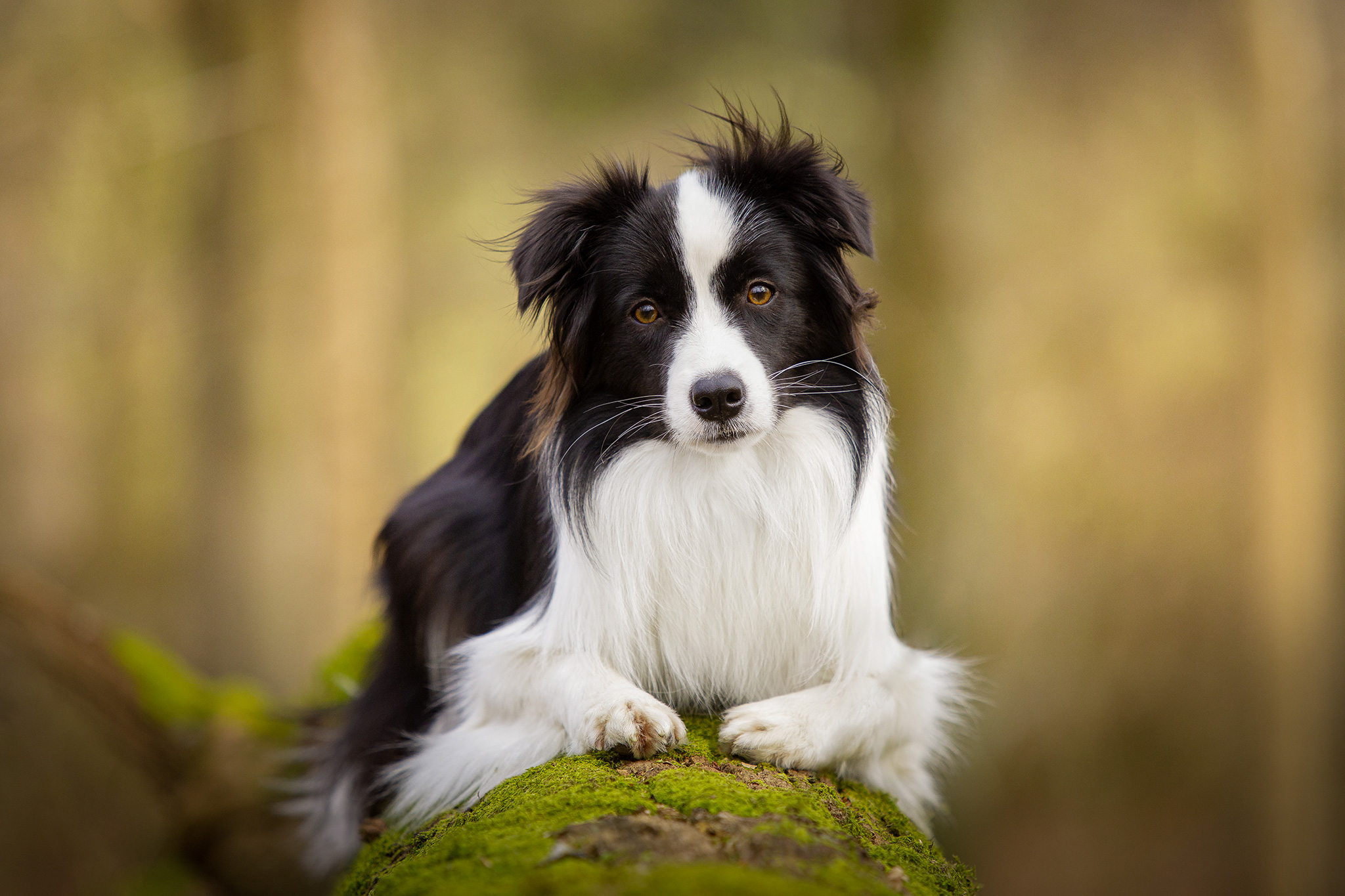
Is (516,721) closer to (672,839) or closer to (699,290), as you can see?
(672,839)

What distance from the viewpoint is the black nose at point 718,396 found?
2.77m

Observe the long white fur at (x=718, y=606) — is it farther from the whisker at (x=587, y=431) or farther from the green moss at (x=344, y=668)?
the green moss at (x=344, y=668)

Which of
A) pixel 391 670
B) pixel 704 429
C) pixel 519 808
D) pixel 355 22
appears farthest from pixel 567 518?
pixel 355 22

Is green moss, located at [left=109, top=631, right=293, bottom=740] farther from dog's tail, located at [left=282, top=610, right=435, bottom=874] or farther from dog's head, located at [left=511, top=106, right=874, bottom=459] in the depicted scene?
dog's head, located at [left=511, top=106, right=874, bottom=459]

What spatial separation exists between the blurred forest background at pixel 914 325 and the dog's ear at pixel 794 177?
182 inches

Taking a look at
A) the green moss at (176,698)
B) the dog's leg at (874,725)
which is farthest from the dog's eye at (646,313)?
the green moss at (176,698)

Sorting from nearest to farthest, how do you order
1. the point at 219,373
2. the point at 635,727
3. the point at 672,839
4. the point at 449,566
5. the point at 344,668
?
the point at 672,839 → the point at 635,727 → the point at 449,566 → the point at 344,668 → the point at 219,373

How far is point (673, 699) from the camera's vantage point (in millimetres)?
3193

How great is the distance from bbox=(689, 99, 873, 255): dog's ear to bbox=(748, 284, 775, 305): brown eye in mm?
273

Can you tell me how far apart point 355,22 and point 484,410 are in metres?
7.08

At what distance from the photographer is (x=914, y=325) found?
27.0 feet

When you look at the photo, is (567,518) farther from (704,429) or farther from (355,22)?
(355,22)

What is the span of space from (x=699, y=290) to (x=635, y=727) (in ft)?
4.21

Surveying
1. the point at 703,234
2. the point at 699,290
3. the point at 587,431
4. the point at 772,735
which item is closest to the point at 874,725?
the point at 772,735
